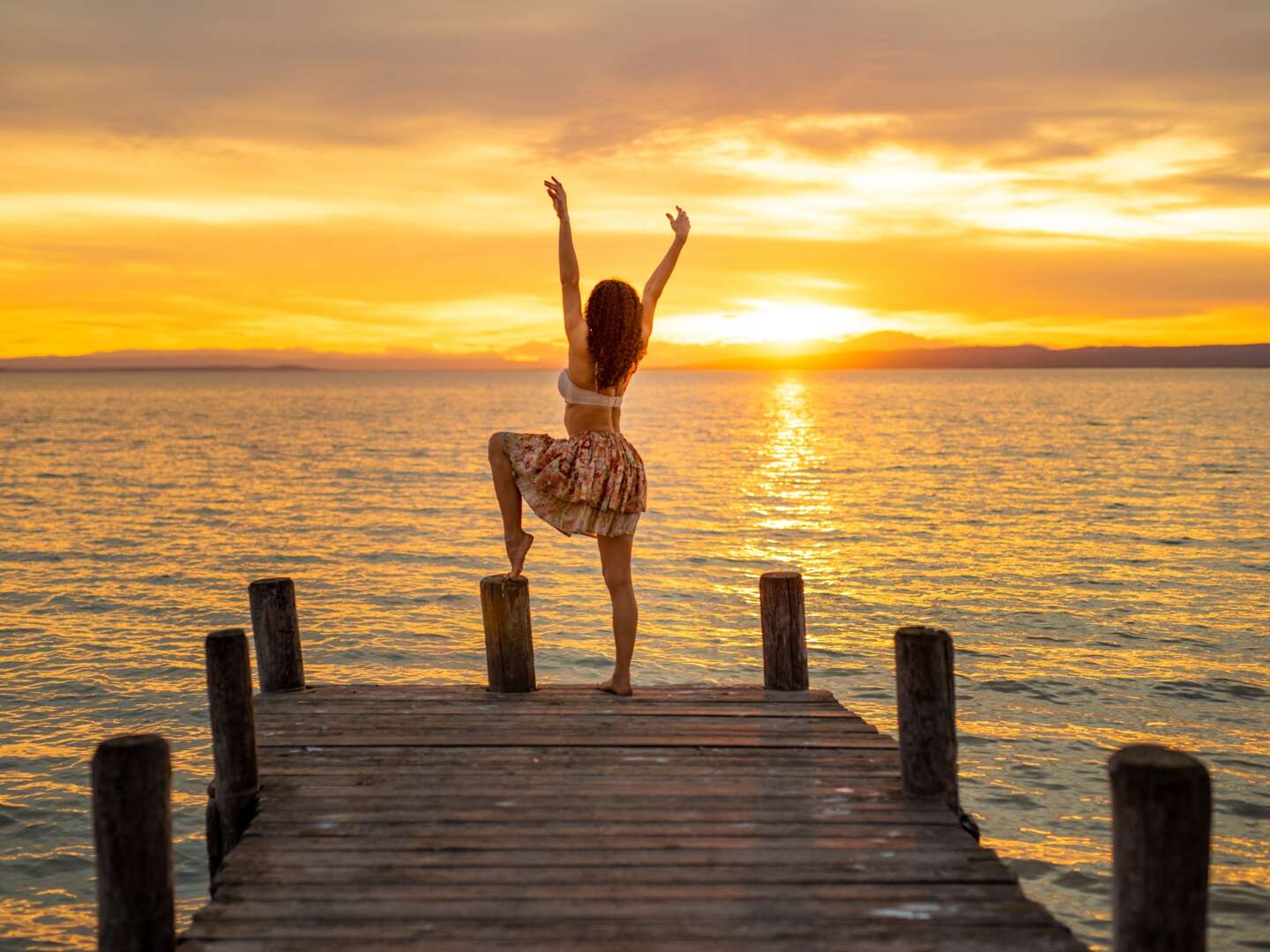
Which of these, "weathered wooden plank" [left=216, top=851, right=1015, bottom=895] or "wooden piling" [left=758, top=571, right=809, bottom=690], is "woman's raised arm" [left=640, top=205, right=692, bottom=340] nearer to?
"wooden piling" [left=758, top=571, right=809, bottom=690]

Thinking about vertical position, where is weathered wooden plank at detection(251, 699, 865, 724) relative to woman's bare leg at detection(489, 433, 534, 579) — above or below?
below

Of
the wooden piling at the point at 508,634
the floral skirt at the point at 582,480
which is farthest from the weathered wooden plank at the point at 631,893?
the wooden piling at the point at 508,634

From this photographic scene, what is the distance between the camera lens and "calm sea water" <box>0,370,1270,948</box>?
10265 millimetres

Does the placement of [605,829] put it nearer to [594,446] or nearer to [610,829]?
[610,829]

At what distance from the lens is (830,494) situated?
40.6 meters

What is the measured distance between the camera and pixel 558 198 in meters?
7.15

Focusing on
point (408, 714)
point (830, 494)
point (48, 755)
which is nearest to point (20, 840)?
point (48, 755)

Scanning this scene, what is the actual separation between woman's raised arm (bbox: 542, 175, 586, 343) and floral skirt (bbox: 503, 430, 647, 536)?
0.79 meters

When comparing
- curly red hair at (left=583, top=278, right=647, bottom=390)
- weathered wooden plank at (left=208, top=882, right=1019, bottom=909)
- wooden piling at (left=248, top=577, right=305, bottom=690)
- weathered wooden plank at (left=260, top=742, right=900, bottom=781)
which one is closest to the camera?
weathered wooden plank at (left=208, top=882, right=1019, bottom=909)

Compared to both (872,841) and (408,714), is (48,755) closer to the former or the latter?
(408,714)

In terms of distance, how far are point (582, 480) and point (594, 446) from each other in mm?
244

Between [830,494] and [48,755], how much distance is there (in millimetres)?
31820

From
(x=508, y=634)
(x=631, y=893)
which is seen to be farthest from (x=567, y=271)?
(x=631, y=893)

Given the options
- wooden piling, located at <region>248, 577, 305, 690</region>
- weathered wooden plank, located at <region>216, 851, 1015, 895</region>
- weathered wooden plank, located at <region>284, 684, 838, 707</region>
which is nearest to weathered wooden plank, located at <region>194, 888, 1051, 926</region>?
weathered wooden plank, located at <region>216, 851, 1015, 895</region>
